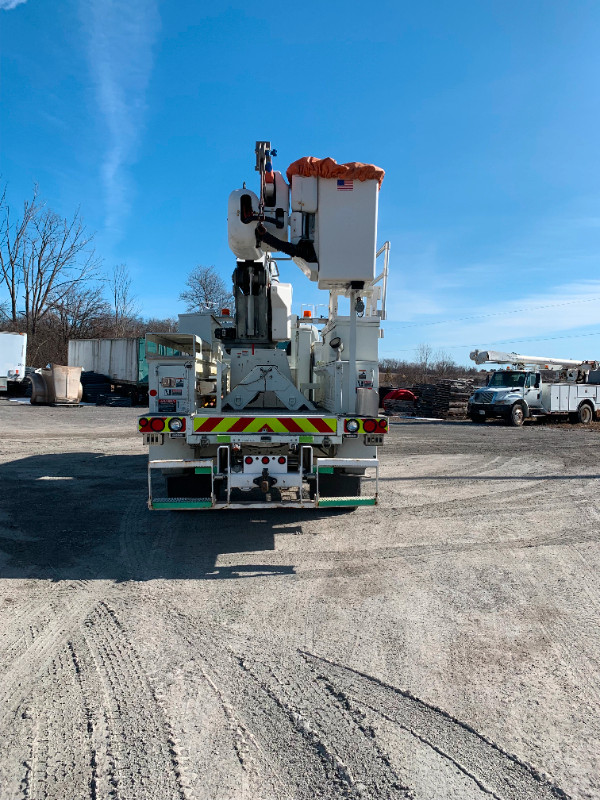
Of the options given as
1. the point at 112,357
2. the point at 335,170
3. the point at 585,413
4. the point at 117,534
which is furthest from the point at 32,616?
the point at 112,357

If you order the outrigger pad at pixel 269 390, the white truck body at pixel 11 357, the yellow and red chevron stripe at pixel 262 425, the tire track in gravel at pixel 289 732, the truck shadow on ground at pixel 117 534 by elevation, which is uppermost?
the white truck body at pixel 11 357

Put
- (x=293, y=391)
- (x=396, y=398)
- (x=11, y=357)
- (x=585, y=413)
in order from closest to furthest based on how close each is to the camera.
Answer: (x=293, y=391) < (x=585, y=413) < (x=11, y=357) < (x=396, y=398)

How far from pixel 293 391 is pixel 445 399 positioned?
19.2m

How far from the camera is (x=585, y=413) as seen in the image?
78.0 ft

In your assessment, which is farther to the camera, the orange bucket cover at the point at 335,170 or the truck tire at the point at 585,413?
the truck tire at the point at 585,413

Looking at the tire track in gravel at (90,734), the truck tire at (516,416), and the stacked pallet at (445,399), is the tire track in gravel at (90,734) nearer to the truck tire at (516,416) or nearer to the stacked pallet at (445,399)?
the truck tire at (516,416)

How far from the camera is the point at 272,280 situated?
7.48 metres

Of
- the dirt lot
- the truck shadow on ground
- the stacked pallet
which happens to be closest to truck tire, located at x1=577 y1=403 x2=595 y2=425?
the stacked pallet

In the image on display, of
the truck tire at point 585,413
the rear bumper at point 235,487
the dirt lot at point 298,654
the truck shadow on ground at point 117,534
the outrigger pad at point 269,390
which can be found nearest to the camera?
the dirt lot at point 298,654

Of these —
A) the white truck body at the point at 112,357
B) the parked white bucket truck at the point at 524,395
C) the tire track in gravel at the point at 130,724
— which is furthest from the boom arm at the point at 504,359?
the tire track in gravel at the point at 130,724

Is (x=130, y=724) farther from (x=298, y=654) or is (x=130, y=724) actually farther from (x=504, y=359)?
(x=504, y=359)

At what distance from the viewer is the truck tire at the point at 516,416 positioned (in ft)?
70.6

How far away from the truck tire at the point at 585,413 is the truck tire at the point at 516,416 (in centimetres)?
368

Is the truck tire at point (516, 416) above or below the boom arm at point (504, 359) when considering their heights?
below
